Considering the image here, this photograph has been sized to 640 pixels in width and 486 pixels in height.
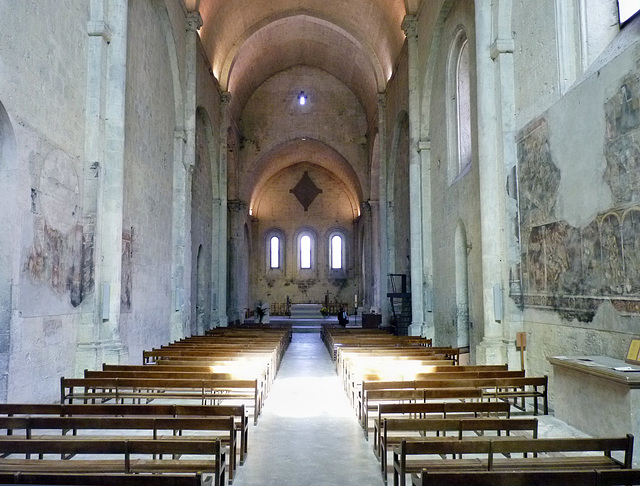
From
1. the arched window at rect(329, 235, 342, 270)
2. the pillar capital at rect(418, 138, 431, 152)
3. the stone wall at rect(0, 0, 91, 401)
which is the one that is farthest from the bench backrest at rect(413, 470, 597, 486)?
the arched window at rect(329, 235, 342, 270)

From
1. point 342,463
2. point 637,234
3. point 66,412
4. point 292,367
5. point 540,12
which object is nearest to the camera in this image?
point 66,412

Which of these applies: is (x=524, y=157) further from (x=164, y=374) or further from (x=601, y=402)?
(x=164, y=374)

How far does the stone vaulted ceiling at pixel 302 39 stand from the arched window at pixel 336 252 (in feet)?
39.8

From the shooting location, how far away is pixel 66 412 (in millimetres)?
5562

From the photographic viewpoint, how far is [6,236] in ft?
24.4

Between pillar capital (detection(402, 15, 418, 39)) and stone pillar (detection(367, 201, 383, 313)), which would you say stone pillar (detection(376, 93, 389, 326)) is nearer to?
stone pillar (detection(367, 201, 383, 313))

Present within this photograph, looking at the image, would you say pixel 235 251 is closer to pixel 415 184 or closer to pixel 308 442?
pixel 415 184

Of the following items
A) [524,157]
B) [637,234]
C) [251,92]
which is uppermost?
[251,92]

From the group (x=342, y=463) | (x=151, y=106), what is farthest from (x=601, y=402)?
(x=151, y=106)

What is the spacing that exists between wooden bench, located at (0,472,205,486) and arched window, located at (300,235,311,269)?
3577cm

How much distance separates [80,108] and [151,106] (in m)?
4.61

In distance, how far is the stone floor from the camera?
5590mm

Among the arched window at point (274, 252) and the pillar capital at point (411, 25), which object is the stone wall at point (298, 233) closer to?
the arched window at point (274, 252)

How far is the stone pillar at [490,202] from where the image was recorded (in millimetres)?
10258
